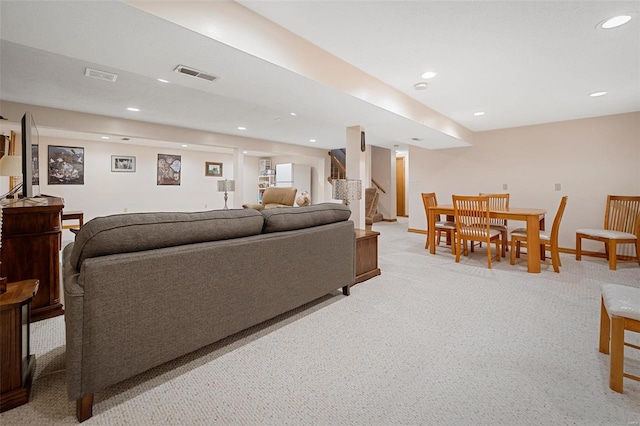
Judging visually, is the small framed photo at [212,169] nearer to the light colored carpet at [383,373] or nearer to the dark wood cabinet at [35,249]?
the dark wood cabinet at [35,249]

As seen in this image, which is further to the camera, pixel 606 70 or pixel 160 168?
pixel 160 168

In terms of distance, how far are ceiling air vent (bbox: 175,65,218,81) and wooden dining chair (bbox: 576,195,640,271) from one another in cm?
498

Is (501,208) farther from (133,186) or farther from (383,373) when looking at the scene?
(133,186)

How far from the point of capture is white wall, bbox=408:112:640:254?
434 cm

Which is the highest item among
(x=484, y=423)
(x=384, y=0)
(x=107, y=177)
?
(x=384, y=0)

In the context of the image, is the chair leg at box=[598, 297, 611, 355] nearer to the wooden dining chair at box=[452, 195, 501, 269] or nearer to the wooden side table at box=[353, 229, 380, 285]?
the wooden side table at box=[353, 229, 380, 285]

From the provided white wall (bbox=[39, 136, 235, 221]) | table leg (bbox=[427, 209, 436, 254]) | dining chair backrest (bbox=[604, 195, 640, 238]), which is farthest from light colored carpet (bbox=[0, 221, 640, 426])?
white wall (bbox=[39, 136, 235, 221])

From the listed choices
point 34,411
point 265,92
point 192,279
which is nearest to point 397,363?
point 192,279

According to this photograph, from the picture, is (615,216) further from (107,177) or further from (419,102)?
(107,177)

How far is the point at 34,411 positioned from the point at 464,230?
4.34m

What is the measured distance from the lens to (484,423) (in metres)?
1.25

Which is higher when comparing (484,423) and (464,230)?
(464,230)

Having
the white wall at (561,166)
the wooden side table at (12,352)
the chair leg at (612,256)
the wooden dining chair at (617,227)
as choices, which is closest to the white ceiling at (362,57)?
the white wall at (561,166)

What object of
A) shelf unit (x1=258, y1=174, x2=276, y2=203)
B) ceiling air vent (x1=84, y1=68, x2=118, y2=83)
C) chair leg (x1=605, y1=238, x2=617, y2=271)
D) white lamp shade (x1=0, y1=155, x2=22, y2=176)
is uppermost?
ceiling air vent (x1=84, y1=68, x2=118, y2=83)
